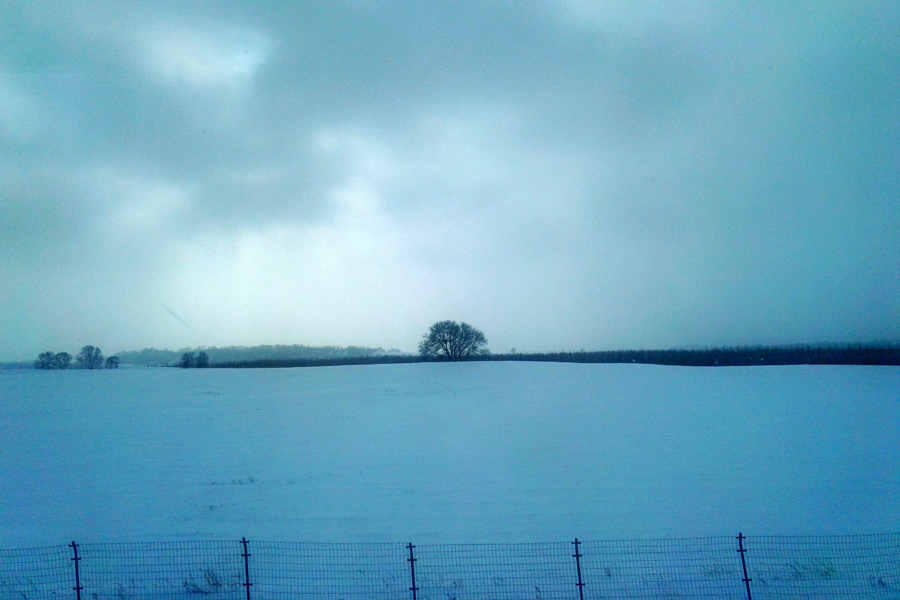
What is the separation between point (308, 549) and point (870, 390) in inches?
1147

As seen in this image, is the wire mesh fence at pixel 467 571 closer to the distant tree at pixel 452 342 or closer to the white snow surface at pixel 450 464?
the white snow surface at pixel 450 464

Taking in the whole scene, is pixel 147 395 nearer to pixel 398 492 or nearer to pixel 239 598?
pixel 398 492

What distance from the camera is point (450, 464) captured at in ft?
49.0

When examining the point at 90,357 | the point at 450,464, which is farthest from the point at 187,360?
the point at 450,464

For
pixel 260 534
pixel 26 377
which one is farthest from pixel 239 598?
pixel 26 377

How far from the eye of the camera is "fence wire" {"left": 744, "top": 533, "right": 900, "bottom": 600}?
25.3 feet

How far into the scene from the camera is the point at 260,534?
35.0 feet

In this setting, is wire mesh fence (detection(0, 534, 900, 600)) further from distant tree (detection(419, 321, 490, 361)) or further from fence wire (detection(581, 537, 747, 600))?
distant tree (detection(419, 321, 490, 361))

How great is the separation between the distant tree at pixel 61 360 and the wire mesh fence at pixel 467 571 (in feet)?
155

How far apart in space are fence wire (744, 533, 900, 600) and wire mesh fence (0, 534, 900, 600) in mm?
18

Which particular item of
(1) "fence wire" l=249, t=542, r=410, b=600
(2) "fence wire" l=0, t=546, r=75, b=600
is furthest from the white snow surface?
(2) "fence wire" l=0, t=546, r=75, b=600

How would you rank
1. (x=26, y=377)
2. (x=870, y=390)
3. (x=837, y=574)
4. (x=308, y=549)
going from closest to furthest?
(x=837, y=574), (x=308, y=549), (x=870, y=390), (x=26, y=377)

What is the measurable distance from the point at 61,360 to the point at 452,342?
137ft

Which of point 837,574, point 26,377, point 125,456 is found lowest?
point 837,574
